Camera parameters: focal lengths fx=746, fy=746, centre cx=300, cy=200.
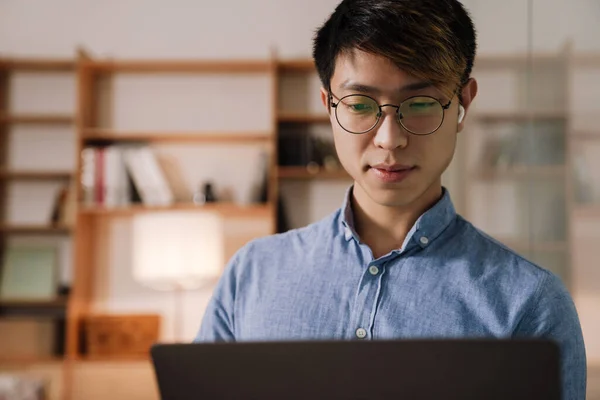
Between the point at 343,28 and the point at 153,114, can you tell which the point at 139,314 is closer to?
the point at 153,114

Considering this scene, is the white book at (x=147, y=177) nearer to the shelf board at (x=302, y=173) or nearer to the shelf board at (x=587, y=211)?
the shelf board at (x=302, y=173)

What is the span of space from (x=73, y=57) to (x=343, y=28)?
3504mm

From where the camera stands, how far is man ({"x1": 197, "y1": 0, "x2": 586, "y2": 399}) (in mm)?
905

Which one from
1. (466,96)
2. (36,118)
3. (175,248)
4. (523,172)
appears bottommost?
(175,248)

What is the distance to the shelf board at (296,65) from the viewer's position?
13.0ft

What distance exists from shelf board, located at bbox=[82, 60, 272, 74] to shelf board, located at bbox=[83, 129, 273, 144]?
35cm

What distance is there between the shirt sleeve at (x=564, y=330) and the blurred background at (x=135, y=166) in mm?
2642

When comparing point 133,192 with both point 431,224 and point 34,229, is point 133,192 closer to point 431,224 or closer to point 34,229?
point 34,229

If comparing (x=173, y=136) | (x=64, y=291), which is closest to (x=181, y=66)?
(x=173, y=136)

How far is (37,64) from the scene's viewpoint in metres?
4.01

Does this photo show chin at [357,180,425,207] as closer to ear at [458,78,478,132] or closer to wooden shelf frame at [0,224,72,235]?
ear at [458,78,478,132]

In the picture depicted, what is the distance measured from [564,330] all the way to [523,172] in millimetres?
457

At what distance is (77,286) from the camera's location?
3.93 metres

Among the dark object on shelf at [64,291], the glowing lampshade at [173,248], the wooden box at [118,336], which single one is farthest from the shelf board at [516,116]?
the dark object on shelf at [64,291]
